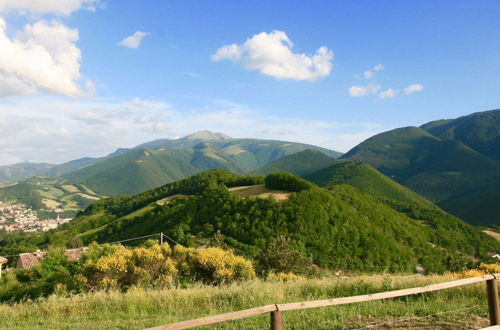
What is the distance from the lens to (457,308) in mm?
8031

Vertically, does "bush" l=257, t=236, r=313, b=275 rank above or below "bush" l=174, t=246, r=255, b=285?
below

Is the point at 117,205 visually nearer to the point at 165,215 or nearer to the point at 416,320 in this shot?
the point at 165,215

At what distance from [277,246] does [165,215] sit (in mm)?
50234

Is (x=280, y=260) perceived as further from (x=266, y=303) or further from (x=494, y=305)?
(x=494, y=305)

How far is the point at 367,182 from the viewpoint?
12394 centimetres

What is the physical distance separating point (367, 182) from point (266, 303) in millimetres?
122157

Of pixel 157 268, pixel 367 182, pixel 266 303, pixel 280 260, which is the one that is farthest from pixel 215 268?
pixel 367 182

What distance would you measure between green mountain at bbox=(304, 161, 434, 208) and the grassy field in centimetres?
10271

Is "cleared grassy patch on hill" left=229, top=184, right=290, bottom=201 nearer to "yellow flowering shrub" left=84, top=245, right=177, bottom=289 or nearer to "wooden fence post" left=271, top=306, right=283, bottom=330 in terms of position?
"yellow flowering shrub" left=84, top=245, right=177, bottom=289

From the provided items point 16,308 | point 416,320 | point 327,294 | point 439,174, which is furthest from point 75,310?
point 439,174

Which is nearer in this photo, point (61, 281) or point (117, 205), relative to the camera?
point (61, 281)

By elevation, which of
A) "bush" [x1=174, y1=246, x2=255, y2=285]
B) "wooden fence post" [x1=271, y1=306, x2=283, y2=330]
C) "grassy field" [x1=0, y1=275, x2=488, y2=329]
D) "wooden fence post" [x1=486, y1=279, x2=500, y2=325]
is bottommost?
"bush" [x1=174, y1=246, x2=255, y2=285]

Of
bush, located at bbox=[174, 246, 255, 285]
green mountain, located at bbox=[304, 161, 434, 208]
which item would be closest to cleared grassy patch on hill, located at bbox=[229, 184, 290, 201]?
bush, located at bbox=[174, 246, 255, 285]

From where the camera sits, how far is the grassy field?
7.20m
